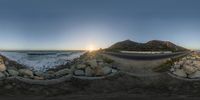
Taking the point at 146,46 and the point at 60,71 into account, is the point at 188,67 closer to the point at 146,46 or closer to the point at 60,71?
the point at 146,46

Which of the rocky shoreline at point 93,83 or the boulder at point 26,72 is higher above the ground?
the boulder at point 26,72

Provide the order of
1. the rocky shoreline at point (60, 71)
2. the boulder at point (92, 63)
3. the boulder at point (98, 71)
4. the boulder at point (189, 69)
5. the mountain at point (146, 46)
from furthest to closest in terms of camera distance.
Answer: the mountain at point (146, 46)
the boulder at point (92, 63)
the boulder at point (98, 71)
the boulder at point (189, 69)
the rocky shoreline at point (60, 71)

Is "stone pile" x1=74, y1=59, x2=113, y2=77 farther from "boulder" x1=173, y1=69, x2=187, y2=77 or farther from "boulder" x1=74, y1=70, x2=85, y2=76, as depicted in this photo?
"boulder" x1=173, y1=69, x2=187, y2=77

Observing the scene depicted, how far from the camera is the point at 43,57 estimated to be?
32500mm

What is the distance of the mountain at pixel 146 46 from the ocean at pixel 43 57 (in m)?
1.75

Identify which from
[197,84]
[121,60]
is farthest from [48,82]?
[197,84]

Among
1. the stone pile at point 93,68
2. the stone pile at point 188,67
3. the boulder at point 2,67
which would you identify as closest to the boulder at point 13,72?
the boulder at point 2,67

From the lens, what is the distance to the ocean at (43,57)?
3219 cm

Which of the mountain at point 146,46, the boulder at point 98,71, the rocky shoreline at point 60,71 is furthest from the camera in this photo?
the mountain at point 146,46

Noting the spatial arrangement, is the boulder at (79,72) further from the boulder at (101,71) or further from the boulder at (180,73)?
the boulder at (180,73)

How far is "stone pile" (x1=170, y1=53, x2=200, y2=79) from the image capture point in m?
31.2

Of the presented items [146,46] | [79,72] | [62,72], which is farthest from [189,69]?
[62,72]

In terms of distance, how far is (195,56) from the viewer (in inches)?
1271

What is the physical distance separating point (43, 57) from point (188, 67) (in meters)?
7.02
